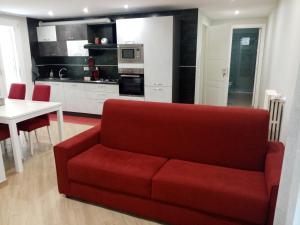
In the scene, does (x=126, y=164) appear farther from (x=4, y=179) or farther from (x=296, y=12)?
(x=296, y=12)

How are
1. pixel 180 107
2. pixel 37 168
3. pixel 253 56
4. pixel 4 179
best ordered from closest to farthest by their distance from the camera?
1. pixel 180 107
2. pixel 4 179
3. pixel 37 168
4. pixel 253 56

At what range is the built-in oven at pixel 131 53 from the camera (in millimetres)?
4672

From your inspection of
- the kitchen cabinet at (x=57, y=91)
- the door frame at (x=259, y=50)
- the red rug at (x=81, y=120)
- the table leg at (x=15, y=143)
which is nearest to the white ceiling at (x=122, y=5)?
the door frame at (x=259, y=50)

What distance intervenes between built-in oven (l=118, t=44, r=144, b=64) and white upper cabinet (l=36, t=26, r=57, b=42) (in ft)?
6.26

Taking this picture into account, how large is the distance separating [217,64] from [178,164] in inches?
151

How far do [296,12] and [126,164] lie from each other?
244 centimetres

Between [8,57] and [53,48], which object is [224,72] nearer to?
[53,48]

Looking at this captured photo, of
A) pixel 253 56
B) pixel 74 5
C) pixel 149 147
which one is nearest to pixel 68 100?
pixel 74 5

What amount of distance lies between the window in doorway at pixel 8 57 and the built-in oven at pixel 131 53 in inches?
103

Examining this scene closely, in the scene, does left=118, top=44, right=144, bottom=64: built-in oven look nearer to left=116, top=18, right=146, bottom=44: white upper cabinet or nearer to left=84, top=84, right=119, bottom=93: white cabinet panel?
left=116, top=18, right=146, bottom=44: white upper cabinet

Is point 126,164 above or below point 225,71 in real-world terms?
below

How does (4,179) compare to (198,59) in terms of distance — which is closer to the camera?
(4,179)

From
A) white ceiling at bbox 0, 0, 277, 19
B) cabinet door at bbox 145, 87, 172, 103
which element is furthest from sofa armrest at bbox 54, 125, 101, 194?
white ceiling at bbox 0, 0, 277, 19

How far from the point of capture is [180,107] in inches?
91.4
